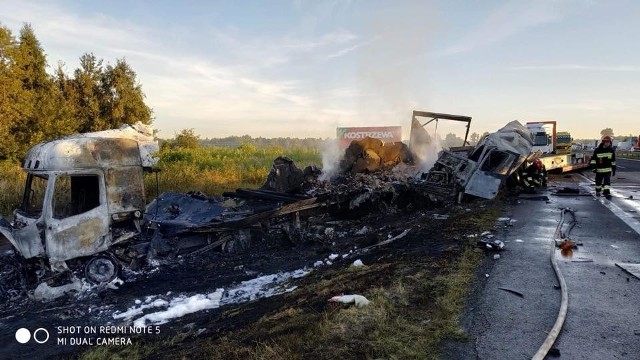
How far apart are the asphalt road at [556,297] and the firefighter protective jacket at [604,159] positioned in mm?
3929

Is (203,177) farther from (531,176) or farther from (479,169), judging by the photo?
(531,176)

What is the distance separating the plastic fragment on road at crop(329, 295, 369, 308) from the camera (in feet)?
14.3

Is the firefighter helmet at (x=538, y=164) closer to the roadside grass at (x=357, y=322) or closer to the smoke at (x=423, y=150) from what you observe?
the smoke at (x=423, y=150)

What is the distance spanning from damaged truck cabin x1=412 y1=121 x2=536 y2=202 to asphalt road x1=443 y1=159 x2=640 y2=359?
99.3 inches

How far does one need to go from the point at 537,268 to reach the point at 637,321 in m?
1.74

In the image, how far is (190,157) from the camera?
1064 inches

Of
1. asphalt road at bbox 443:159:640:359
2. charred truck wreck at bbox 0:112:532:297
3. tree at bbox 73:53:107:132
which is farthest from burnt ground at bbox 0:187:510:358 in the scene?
tree at bbox 73:53:107:132

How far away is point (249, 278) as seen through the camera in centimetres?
696

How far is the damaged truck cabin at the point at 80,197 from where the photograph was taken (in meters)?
6.00

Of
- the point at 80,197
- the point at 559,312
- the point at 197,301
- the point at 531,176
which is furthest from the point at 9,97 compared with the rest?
the point at 559,312

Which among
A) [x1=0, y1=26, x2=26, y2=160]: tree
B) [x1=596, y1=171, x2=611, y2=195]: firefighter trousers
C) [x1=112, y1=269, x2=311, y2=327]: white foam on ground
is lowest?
[x1=112, y1=269, x2=311, y2=327]: white foam on ground

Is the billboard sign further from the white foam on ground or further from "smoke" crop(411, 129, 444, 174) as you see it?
the white foam on ground

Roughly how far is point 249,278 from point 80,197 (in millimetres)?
3159

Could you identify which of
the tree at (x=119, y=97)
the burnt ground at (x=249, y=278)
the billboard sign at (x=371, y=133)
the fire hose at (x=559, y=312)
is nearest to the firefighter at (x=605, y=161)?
the burnt ground at (x=249, y=278)
